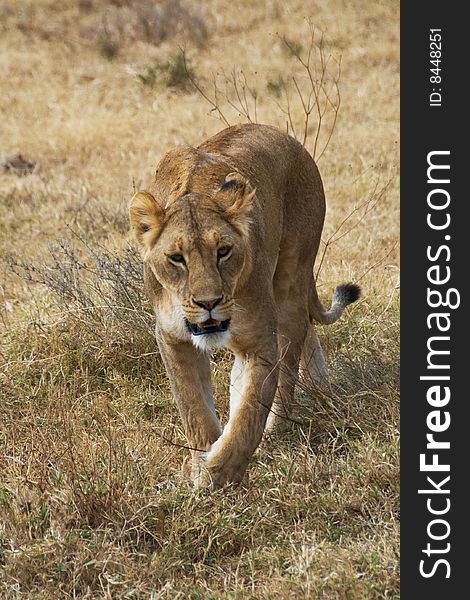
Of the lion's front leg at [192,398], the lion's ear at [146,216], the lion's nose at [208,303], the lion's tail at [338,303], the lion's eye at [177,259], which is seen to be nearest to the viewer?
the lion's nose at [208,303]

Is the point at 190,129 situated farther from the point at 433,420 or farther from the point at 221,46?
the point at 433,420

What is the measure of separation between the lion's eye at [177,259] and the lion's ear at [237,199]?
27 cm

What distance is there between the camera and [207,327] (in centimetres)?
422

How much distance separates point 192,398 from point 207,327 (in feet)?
1.44

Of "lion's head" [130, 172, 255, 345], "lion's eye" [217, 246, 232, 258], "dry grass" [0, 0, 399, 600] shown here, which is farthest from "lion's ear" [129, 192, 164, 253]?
"dry grass" [0, 0, 399, 600]

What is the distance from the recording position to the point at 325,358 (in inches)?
227

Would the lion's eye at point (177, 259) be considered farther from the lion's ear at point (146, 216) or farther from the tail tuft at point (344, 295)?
the tail tuft at point (344, 295)

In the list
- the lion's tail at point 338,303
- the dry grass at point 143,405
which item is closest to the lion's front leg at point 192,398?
the dry grass at point 143,405

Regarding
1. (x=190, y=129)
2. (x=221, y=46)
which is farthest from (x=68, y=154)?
(x=221, y=46)

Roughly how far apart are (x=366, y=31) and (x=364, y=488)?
31.7 ft

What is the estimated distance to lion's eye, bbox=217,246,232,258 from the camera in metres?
4.17

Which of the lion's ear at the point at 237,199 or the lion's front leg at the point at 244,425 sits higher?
the lion's ear at the point at 237,199

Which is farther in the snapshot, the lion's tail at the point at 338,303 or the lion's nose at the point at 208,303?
the lion's tail at the point at 338,303

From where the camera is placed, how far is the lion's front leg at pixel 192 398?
4.54 meters
